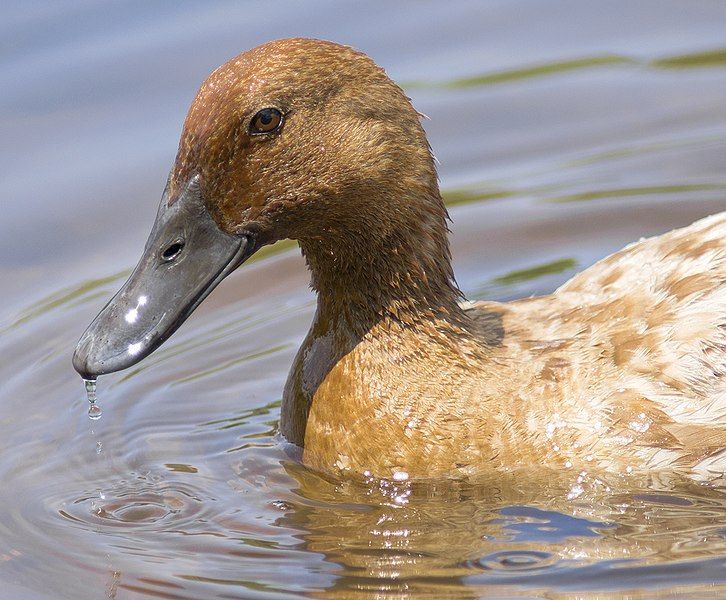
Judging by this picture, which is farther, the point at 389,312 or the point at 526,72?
the point at 526,72

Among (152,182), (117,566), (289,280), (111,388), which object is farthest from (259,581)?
(152,182)

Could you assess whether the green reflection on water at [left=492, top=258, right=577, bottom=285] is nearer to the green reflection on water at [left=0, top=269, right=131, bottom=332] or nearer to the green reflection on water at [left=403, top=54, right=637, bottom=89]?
the green reflection on water at [left=403, top=54, right=637, bottom=89]

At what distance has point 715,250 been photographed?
7738 millimetres

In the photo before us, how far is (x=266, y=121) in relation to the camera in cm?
709

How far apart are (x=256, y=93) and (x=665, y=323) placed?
2.33 metres

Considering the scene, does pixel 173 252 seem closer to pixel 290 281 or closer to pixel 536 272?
pixel 290 281

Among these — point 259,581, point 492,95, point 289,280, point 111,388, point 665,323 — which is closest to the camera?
point 259,581

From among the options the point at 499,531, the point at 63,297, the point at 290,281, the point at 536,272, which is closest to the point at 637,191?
the point at 536,272

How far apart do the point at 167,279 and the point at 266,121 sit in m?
0.89

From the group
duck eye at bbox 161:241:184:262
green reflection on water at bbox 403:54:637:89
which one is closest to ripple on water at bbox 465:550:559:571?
duck eye at bbox 161:241:184:262

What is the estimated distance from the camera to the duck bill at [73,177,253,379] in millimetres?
7078

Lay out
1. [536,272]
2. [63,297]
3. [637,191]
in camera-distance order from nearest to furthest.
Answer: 1. [63,297]
2. [536,272]
3. [637,191]

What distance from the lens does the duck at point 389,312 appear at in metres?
7.10

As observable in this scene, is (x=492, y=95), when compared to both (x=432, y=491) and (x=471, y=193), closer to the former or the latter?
(x=471, y=193)
